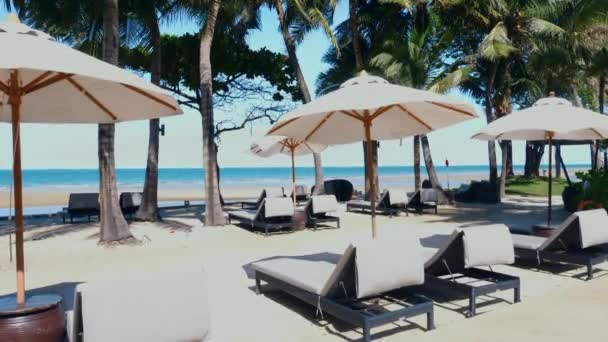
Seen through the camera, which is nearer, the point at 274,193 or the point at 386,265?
the point at 386,265

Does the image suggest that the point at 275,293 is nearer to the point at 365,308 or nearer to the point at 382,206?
the point at 365,308

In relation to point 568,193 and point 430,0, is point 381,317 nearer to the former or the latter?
point 568,193

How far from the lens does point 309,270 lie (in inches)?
197

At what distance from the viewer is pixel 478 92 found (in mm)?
25328

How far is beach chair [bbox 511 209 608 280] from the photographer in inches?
233

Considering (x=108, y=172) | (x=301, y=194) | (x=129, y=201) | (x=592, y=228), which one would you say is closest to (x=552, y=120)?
(x=592, y=228)

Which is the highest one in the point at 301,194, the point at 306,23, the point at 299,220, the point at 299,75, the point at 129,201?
the point at 306,23

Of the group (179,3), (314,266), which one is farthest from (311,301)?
(179,3)

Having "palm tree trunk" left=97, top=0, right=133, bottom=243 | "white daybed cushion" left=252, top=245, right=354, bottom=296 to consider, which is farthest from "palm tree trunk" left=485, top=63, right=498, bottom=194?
Result: "white daybed cushion" left=252, top=245, right=354, bottom=296

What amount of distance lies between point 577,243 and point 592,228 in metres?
0.29

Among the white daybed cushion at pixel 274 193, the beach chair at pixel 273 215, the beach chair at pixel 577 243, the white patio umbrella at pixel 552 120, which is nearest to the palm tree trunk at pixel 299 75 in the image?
the white daybed cushion at pixel 274 193

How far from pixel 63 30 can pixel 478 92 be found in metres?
19.9

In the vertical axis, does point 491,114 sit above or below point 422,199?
above

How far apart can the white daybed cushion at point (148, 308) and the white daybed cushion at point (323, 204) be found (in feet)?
25.6
